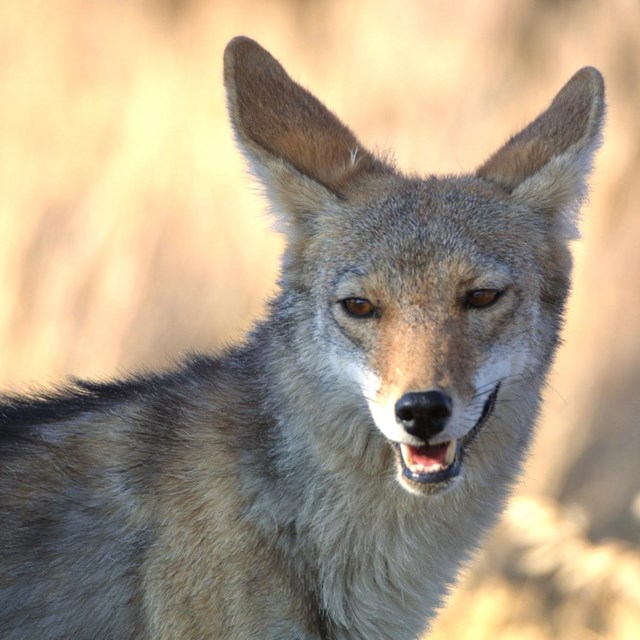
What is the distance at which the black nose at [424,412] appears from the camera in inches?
167

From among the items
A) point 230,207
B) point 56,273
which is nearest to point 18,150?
point 56,273

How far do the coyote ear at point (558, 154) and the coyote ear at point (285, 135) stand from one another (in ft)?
2.21

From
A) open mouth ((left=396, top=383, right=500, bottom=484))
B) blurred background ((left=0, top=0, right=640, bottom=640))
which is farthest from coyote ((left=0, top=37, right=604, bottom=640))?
blurred background ((left=0, top=0, right=640, bottom=640))

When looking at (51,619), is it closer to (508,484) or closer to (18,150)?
(508,484)

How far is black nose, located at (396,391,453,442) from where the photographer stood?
167 inches

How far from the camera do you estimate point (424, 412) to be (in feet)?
14.0

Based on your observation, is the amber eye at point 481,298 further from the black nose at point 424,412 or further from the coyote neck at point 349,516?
the coyote neck at point 349,516

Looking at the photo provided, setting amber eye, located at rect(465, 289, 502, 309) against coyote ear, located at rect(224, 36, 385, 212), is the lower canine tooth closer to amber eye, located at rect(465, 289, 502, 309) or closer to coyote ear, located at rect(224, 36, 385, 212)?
amber eye, located at rect(465, 289, 502, 309)

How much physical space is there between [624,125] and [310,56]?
2.73 m

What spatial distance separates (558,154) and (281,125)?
4.29 feet

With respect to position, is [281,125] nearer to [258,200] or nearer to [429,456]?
[429,456]

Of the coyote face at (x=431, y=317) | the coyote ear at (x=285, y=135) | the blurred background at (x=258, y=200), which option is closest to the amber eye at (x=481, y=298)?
the coyote face at (x=431, y=317)

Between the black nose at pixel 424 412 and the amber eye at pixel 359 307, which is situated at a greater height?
the amber eye at pixel 359 307

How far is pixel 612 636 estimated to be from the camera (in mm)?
8648
